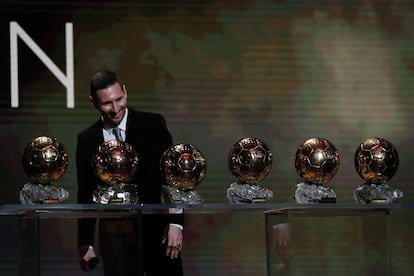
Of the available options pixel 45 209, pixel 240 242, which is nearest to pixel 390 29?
pixel 240 242

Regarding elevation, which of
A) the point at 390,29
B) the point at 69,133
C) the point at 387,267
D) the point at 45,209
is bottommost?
the point at 387,267

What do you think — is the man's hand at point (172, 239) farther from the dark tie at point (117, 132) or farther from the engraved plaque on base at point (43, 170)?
the dark tie at point (117, 132)

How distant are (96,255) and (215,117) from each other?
5.04 ft

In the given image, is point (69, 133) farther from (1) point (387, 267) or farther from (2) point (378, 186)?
(1) point (387, 267)

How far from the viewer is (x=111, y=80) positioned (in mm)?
4129

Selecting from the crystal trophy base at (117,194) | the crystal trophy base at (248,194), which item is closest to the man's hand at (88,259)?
the crystal trophy base at (117,194)

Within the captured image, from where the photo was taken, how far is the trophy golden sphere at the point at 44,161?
3432 millimetres

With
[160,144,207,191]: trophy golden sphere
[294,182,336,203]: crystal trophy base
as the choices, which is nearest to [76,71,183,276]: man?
[160,144,207,191]: trophy golden sphere

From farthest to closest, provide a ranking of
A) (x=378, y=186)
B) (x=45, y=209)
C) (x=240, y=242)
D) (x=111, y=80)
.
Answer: (x=240, y=242) → (x=111, y=80) → (x=378, y=186) → (x=45, y=209)

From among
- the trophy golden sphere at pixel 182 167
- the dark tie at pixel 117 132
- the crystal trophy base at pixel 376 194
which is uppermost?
the dark tie at pixel 117 132

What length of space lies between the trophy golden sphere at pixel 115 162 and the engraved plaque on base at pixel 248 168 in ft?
1.21

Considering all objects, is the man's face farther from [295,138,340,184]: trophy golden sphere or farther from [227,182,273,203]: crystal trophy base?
[295,138,340,184]: trophy golden sphere

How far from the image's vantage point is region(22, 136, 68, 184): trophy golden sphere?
343cm

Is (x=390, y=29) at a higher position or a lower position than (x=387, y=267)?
higher
